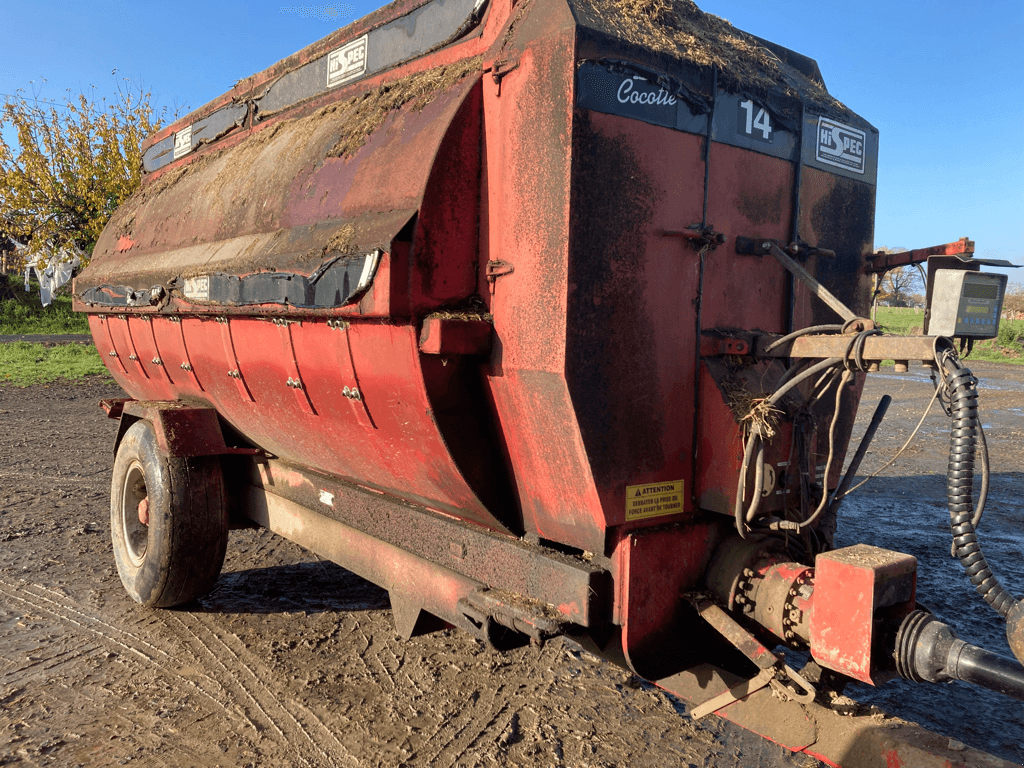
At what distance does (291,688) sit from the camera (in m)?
3.71

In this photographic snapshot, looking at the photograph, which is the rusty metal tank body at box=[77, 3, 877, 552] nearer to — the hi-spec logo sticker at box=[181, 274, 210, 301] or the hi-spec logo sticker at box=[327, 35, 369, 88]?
the hi-spec logo sticker at box=[327, 35, 369, 88]

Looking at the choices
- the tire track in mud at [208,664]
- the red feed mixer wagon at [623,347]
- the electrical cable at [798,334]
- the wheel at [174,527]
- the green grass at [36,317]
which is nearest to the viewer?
the red feed mixer wagon at [623,347]

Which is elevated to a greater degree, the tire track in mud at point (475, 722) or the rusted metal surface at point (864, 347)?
the rusted metal surface at point (864, 347)

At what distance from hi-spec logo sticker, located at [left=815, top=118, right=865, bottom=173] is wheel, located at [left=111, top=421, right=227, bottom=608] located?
12.1 feet

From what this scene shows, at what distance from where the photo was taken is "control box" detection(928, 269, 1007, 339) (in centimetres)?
241

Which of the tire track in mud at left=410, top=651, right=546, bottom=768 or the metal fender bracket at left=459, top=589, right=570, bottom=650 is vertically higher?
the metal fender bracket at left=459, top=589, right=570, bottom=650

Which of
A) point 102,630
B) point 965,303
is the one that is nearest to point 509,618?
point 965,303

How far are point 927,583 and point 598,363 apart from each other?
4007 mm

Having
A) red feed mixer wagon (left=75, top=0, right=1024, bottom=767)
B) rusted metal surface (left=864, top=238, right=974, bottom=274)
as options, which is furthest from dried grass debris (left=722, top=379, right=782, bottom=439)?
rusted metal surface (left=864, top=238, right=974, bottom=274)

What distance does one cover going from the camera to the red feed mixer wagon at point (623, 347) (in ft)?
8.31

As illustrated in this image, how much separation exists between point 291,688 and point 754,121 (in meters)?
3.27

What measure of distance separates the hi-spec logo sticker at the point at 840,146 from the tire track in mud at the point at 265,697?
3.23m

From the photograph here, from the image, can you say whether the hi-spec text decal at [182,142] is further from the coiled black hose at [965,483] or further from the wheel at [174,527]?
the coiled black hose at [965,483]

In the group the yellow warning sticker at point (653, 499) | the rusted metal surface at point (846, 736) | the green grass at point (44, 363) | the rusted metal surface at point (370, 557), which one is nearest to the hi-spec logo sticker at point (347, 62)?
the rusted metal surface at point (370, 557)
